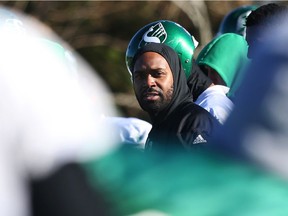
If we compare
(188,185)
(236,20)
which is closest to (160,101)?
(188,185)

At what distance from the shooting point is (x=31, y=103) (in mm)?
1679

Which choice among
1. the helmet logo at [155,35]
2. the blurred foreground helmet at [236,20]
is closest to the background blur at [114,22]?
the blurred foreground helmet at [236,20]

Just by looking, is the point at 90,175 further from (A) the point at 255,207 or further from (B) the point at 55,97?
(A) the point at 255,207

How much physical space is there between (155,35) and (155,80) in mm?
659

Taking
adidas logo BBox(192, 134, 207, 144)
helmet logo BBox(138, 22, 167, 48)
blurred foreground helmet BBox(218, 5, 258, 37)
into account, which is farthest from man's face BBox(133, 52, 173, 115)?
blurred foreground helmet BBox(218, 5, 258, 37)

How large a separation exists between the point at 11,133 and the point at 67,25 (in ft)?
56.2

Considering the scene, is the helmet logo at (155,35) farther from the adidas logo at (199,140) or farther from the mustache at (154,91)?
the adidas logo at (199,140)

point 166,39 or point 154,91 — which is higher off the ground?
point 166,39

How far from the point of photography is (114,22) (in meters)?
19.7

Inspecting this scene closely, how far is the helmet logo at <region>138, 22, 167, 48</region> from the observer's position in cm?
513

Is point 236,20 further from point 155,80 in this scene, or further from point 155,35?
point 155,80

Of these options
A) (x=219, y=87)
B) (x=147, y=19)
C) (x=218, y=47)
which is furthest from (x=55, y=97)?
(x=147, y=19)

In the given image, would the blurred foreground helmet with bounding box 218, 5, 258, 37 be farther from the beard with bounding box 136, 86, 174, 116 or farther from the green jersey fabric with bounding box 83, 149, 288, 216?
the green jersey fabric with bounding box 83, 149, 288, 216

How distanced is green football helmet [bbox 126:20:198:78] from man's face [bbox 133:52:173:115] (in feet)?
1.12
